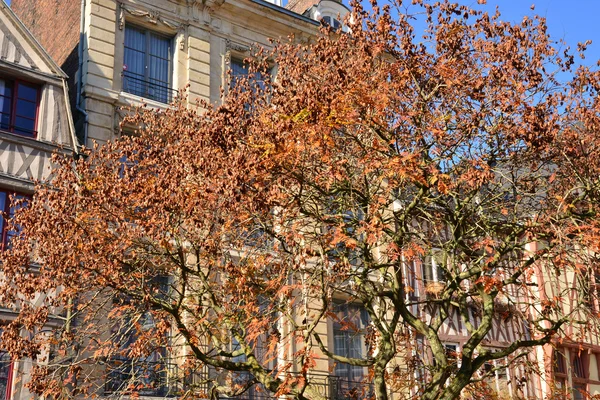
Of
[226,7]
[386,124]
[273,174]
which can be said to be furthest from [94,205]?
[226,7]

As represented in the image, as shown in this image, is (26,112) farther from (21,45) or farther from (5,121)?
(21,45)

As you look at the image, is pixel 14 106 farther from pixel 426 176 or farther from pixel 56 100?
pixel 426 176

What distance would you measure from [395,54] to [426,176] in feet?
6.09

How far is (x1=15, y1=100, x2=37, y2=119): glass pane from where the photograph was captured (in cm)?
1572

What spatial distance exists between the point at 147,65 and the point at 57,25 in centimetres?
326

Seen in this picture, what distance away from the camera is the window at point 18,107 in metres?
15.5

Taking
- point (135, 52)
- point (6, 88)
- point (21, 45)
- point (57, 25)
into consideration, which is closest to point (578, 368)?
point (135, 52)

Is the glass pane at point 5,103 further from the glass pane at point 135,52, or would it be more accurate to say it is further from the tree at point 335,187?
the tree at point 335,187

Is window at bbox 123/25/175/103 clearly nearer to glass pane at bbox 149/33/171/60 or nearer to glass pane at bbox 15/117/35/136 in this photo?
glass pane at bbox 149/33/171/60

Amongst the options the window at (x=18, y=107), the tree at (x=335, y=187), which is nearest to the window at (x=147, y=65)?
the window at (x=18, y=107)

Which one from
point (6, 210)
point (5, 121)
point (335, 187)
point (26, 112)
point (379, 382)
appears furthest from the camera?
point (26, 112)

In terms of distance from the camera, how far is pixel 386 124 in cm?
1130

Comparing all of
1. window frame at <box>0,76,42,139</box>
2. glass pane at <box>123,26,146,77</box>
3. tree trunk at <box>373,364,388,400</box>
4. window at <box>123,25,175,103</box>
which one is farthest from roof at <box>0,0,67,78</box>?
tree trunk at <box>373,364,388,400</box>

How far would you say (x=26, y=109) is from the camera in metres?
15.8
